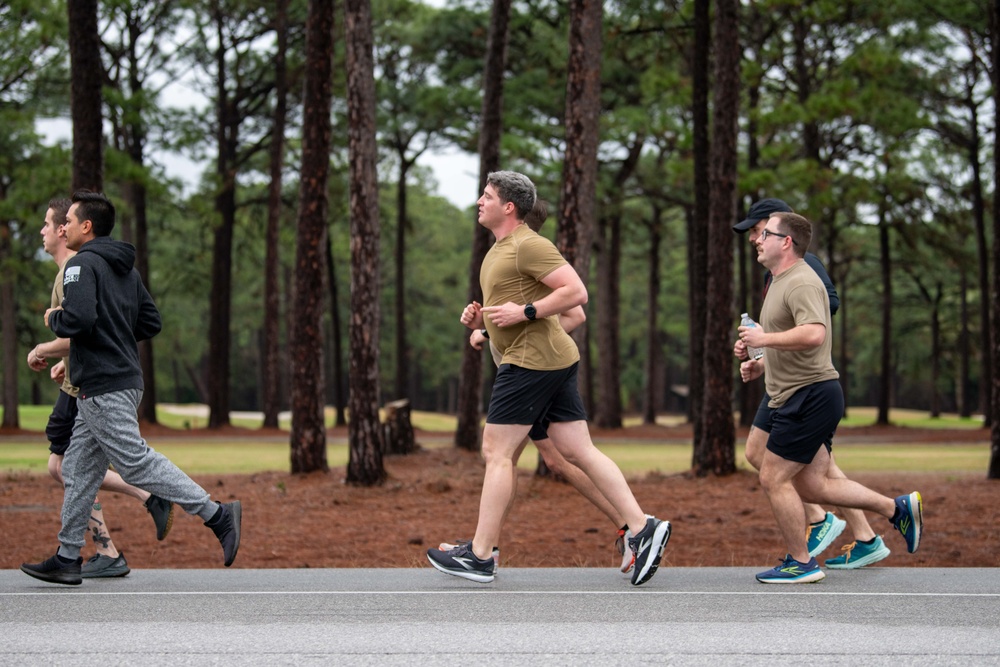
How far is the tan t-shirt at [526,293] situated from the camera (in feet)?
23.4

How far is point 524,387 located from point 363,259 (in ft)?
26.6

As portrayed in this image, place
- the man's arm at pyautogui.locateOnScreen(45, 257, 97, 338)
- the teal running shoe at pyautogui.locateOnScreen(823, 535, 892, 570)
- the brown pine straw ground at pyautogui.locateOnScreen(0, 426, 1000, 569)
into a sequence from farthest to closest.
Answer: the brown pine straw ground at pyautogui.locateOnScreen(0, 426, 1000, 569) → the teal running shoe at pyautogui.locateOnScreen(823, 535, 892, 570) → the man's arm at pyautogui.locateOnScreen(45, 257, 97, 338)

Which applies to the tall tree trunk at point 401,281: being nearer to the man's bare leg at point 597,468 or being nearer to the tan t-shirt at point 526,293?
the tan t-shirt at point 526,293

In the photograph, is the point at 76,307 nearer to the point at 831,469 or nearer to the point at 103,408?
the point at 103,408

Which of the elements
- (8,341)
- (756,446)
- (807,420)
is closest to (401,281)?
(8,341)

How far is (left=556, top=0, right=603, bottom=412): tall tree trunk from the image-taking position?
567 inches

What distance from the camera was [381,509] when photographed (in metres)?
13.0

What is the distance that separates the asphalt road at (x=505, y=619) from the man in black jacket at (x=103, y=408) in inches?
14.1

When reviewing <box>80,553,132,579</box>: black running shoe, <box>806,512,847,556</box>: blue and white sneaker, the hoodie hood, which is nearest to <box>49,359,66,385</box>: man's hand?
the hoodie hood

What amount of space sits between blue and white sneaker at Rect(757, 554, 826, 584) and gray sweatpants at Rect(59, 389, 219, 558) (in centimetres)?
321

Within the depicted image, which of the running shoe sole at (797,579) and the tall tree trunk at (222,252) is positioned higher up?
the tall tree trunk at (222,252)

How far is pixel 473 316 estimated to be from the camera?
24.6 feet

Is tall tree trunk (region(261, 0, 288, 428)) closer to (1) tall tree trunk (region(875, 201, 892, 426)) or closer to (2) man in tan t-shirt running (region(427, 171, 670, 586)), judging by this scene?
(1) tall tree trunk (region(875, 201, 892, 426))

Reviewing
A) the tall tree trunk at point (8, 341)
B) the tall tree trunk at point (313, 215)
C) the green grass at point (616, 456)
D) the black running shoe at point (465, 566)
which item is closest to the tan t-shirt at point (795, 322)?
the black running shoe at point (465, 566)
